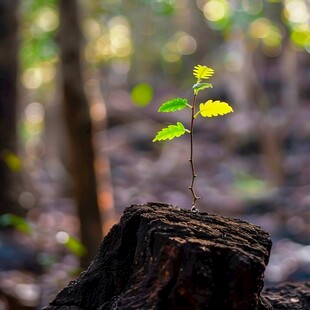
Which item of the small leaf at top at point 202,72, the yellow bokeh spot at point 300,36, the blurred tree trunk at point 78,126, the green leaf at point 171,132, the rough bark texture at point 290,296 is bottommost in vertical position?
the rough bark texture at point 290,296

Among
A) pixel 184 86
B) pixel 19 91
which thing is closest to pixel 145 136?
pixel 184 86

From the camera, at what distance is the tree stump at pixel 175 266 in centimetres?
146

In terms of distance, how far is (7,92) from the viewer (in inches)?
290

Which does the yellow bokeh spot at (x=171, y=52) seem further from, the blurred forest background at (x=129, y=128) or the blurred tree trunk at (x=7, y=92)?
the blurred tree trunk at (x=7, y=92)

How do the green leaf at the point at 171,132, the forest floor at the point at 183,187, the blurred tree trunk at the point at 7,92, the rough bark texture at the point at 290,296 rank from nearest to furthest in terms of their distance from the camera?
the green leaf at the point at 171,132
the rough bark texture at the point at 290,296
the forest floor at the point at 183,187
the blurred tree trunk at the point at 7,92

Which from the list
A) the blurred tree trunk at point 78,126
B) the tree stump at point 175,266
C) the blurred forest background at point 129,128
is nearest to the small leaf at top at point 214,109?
the tree stump at point 175,266

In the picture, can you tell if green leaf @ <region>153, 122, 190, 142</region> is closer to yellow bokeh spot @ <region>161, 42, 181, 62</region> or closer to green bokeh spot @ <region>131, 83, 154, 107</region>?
green bokeh spot @ <region>131, 83, 154, 107</region>

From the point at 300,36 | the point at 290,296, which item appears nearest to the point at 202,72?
the point at 290,296

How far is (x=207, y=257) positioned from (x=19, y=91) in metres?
6.32

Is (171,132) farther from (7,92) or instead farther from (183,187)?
(183,187)

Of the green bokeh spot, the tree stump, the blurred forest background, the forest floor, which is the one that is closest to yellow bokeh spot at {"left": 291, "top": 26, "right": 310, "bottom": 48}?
the blurred forest background

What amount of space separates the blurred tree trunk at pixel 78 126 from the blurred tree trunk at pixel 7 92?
1.63 metres

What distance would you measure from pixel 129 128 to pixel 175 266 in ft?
56.5

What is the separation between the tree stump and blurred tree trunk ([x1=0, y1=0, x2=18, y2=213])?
5366mm
